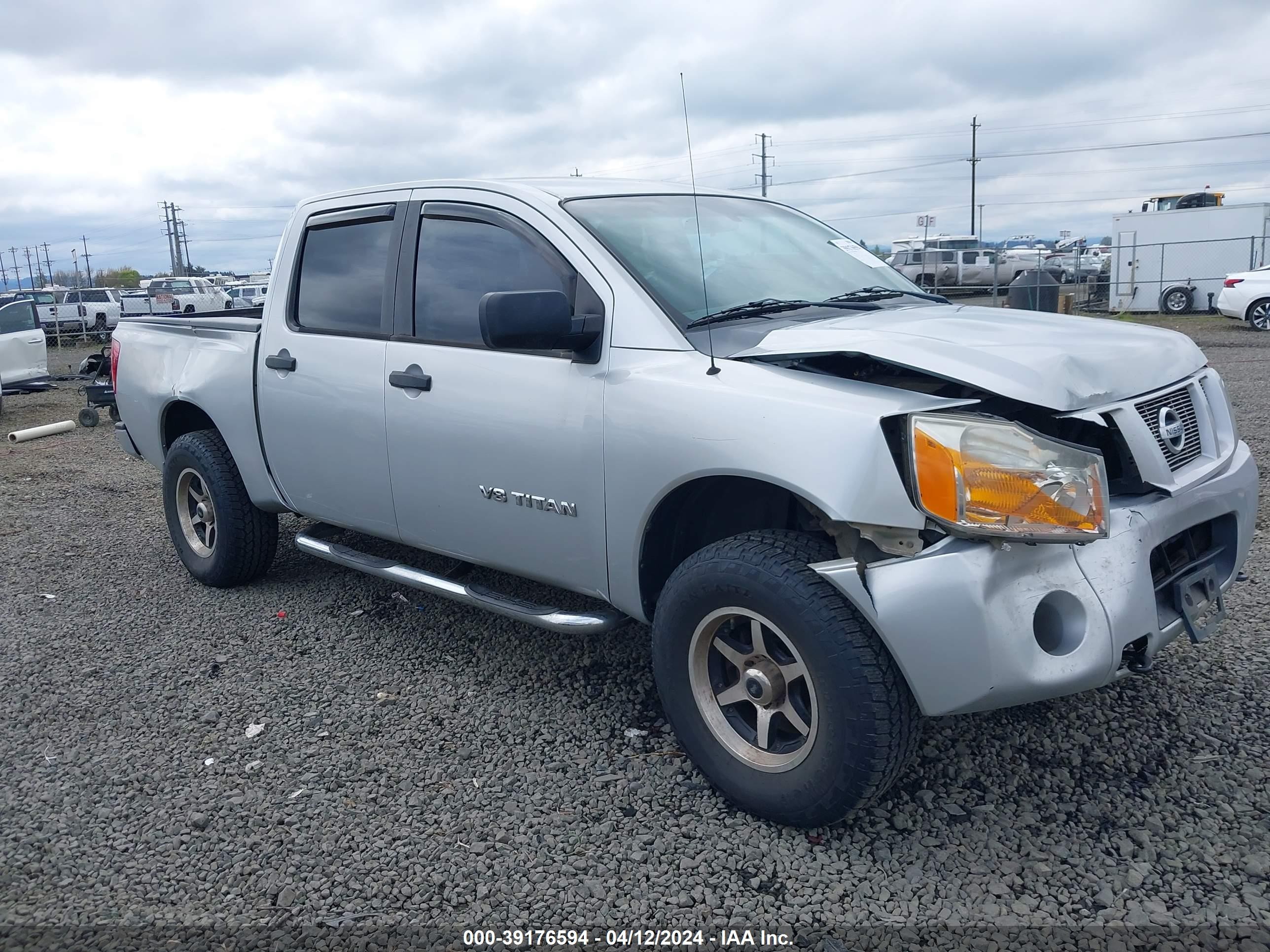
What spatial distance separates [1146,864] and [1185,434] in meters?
1.21

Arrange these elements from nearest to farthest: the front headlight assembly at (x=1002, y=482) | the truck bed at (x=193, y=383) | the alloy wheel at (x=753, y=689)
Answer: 1. the front headlight assembly at (x=1002, y=482)
2. the alloy wheel at (x=753, y=689)
3. the truck bed at (x=193, y=383)

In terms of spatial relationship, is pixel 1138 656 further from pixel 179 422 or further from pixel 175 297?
pixel 175 297

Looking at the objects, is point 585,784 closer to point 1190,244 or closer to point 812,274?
point 812,274

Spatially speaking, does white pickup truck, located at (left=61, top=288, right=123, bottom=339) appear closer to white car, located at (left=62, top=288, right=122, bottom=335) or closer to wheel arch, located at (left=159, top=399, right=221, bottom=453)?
white car, located at (left=62, top=288, right=122, bottom=335)

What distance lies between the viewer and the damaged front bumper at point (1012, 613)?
2.46 meters

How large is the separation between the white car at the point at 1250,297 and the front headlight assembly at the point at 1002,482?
19511 millimetres

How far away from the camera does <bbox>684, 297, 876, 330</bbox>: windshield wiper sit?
3242mm

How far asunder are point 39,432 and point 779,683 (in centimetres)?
1088

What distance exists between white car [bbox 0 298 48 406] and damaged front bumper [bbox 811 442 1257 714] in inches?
540

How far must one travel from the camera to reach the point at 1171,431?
2910mm

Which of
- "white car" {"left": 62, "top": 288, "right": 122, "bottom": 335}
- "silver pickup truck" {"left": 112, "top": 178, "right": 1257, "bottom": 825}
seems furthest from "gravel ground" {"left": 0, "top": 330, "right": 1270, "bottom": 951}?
"white car" {"left": 62, "top": 288, "right": 122, "bottom": 335}

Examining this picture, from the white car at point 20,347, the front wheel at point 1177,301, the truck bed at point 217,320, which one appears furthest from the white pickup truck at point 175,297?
the truck bed at point 217,320

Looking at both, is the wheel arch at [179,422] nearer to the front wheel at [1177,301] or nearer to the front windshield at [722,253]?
the front windshield at [722,253]

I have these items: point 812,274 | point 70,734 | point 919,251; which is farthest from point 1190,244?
point 70,734
